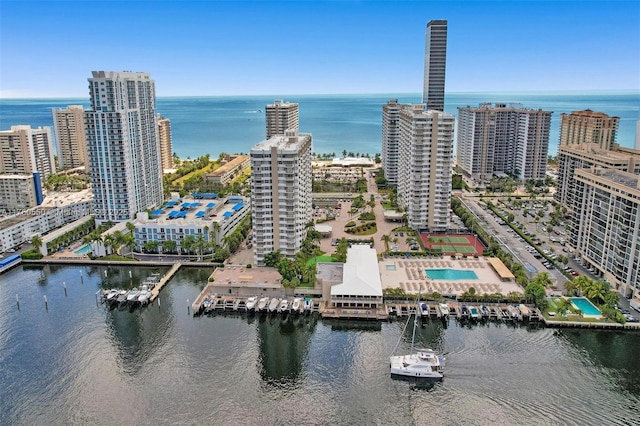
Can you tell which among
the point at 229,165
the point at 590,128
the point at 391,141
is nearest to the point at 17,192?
the point at 229,165

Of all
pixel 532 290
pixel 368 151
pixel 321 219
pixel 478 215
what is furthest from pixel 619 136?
pixel 532 290

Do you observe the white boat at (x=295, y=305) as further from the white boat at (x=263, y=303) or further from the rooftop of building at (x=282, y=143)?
the rooftop of building at (x=282, y=143)

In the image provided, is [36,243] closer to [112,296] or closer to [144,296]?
[112,296]

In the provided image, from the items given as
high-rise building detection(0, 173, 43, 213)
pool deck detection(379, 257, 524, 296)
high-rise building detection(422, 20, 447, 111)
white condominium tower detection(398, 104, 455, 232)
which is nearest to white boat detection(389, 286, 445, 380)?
pool deck detection(379, 257, 524, 296)

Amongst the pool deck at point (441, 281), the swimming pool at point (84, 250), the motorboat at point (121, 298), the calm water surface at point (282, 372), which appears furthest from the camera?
the swimming pool at point (84, 250)

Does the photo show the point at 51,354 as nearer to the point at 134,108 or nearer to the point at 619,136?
the point at 134,108

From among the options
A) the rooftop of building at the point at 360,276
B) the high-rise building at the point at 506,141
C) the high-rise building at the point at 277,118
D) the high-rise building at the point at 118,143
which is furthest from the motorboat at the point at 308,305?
the high-rise building at the point at 506,141
